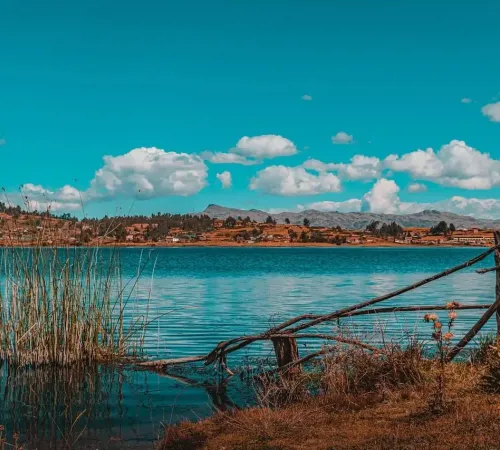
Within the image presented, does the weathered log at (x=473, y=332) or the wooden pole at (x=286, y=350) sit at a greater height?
the weathered log at (x=473, y=332)

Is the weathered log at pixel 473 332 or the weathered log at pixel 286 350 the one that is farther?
the weathered log at pixel 286 350

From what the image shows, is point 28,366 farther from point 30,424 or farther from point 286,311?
point 286,311

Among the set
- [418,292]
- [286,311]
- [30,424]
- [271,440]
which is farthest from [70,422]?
[418,292]

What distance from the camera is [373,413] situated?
24.7ft

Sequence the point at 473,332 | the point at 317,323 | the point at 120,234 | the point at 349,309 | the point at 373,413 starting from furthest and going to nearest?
the point at 120,234, the point at 317,323, the point at 349,309, the point at 473,332, the point at 373,413

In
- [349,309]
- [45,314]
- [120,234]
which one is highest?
[120,234]

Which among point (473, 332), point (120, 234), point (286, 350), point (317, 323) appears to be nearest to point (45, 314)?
point (120, 234)

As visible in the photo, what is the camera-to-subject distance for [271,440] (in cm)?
680

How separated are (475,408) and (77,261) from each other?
8792mm

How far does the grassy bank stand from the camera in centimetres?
635

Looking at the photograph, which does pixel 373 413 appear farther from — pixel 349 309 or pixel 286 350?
pixel 286 350

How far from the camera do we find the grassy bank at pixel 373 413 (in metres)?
6.35

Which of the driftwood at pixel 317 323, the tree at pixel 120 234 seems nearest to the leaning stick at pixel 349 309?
the driftwood at pixel 317 323

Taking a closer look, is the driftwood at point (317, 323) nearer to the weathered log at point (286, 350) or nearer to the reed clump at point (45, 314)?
the weathered log at point (286, 350)
